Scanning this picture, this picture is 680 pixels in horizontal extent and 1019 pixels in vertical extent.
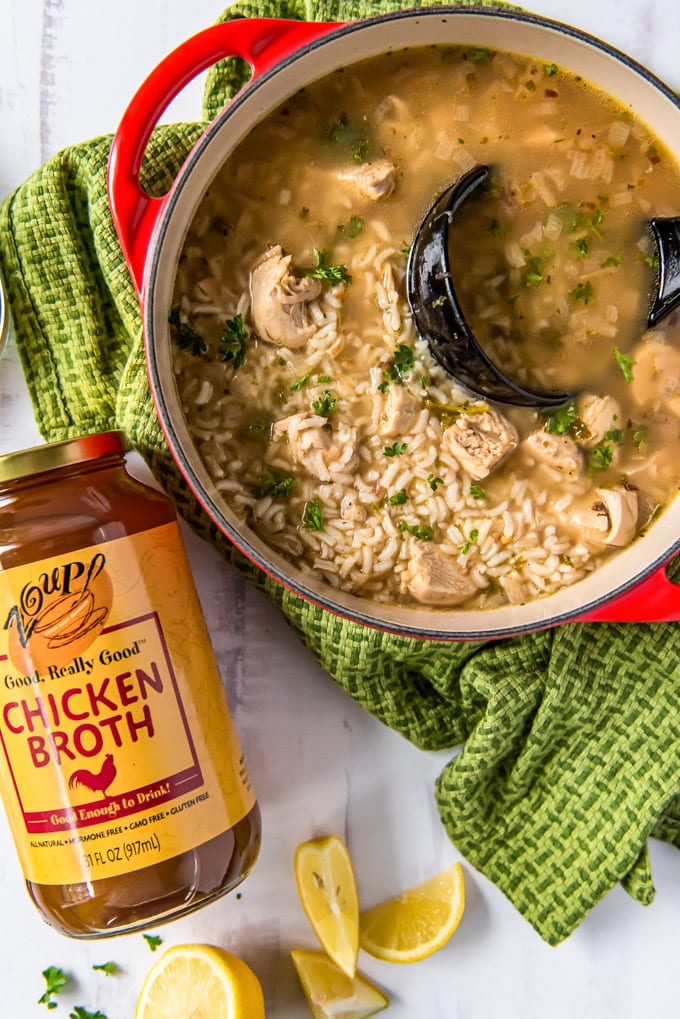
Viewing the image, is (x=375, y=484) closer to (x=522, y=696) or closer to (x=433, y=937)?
(x=522, y=696)

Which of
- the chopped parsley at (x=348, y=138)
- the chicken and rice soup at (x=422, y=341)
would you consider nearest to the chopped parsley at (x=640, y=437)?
the chicken and rice soup at (x=422, y=341)

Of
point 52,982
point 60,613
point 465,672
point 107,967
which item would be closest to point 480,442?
point 465,672

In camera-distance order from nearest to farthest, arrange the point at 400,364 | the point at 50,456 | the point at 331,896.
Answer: the point at 50,456 → the point at 400,364 → the point at 331,896

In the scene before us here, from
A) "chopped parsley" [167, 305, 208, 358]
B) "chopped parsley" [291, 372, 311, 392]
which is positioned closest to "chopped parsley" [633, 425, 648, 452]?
"chopped parsley" [291, 372, 311, 392]

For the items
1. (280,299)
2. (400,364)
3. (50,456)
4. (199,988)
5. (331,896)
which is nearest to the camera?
(50,456)

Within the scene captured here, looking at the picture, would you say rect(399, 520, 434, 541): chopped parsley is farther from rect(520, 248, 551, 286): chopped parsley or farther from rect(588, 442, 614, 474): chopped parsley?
rect(520, 248, 551, 286): chopped parsley

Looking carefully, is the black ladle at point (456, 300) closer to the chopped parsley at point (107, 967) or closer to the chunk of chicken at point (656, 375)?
the chunk of chicken at point (656, 375)

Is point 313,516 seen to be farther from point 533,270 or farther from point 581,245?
point 581,245
